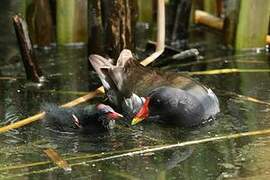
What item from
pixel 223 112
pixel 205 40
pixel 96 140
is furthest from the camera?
pixel 205 40

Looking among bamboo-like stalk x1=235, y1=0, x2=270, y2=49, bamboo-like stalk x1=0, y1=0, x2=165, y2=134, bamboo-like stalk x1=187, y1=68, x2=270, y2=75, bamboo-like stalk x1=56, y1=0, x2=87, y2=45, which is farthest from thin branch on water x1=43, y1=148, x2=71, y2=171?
bamboo-like stalk x1=235, y1=0, x2=270, y2=49

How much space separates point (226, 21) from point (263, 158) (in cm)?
290

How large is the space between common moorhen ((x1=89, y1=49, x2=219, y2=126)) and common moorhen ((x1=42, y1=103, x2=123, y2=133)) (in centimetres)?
16

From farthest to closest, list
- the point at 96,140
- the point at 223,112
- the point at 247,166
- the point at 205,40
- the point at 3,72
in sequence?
the point at 205,40 → the point at 3,72 → the point at 223,112 → the point at 96,140 → the point at 247,166

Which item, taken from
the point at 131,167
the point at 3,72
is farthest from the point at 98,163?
the point at 3,72

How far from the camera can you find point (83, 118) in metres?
4.58

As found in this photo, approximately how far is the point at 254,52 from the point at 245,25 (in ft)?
0.93

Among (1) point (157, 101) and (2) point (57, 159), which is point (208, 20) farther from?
(2) point (57, 159)

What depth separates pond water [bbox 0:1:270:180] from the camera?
3865 millimetres

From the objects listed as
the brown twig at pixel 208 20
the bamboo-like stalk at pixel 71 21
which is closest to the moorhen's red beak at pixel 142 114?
the bamboo-like stalk at pixel 71 21

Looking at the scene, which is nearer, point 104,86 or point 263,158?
point 263,158

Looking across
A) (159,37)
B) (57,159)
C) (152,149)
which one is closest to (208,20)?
(159,37)

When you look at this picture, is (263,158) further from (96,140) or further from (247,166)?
(96,140)

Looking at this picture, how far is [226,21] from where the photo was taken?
265 inches
